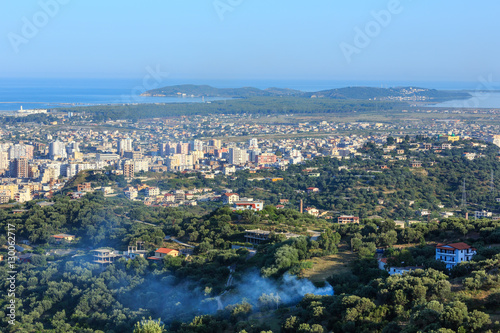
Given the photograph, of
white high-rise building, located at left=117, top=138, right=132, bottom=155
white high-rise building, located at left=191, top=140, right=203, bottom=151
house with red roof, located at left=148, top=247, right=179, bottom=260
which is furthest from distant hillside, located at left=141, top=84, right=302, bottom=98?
house with red roof, located at left=148, top=247, right=179, bottom=260

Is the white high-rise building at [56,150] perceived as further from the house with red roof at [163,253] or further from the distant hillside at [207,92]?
the distant hillside at [207,92]

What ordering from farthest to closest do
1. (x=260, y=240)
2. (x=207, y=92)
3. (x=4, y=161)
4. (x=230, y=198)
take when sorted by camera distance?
(x=207, y=92) → (x=4, y=161) → (x=230, y=198) → (x=260, y=240)

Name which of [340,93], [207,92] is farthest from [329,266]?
[207,92]

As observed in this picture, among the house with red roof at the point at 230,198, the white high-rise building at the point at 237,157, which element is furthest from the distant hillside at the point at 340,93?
the house with red roof at the point at 230,198

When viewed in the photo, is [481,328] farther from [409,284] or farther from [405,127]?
[405,127]

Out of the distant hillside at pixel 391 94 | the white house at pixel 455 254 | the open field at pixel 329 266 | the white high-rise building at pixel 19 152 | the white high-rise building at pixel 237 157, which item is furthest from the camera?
the distant hillside at pixel 391 94

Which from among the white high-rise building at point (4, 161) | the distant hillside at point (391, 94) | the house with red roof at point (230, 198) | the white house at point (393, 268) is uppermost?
the distant hillside at point (391, 94)

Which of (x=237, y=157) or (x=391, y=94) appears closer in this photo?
(x=237, y=157)

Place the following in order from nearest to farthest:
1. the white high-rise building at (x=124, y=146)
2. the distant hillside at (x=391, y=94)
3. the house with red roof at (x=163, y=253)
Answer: the house with red roof at (x=163, y=253), the white high-rise building at (x=124, y=146), the distant hillside at (x=391, y=94)

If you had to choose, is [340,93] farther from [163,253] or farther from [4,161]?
[163,253]
